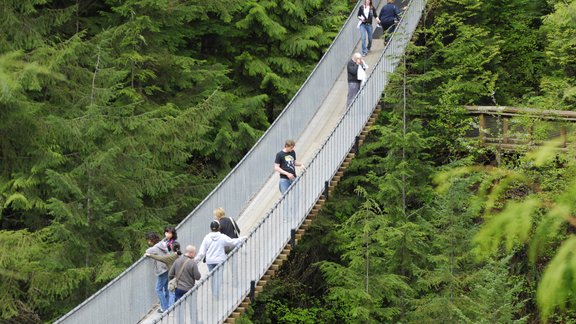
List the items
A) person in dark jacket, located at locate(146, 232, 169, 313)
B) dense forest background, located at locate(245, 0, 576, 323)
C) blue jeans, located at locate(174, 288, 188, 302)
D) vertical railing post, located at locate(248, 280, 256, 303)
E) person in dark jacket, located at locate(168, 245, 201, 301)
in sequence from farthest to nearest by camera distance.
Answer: dense forest background, located at locate(245, 0, 576, 323)
vertical railing post, located at locate(248, 280, 256, 303)
person in dark jacket, located at locate(146, 232, 169, 313)
blue jeans, located at locate(174, 288, 188, 302)
person in dark jacket, located at locate(168, 245, 201, 301)

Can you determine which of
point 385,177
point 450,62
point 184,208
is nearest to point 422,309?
point 385,177

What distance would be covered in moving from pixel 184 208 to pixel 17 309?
5.15m

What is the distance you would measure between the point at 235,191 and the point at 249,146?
555 cm

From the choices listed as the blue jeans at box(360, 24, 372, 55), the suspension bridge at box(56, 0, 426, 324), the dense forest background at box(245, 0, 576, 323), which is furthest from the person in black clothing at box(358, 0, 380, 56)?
the dense forest background at box(245, 0, 576, 323)

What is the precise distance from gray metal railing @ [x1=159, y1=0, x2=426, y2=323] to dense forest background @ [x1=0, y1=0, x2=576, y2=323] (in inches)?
58.9

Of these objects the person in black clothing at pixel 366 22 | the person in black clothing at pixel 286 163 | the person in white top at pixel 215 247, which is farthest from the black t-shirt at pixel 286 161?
the person in black clothing at pixel 366 22

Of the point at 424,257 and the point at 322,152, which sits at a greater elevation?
the point at 322,152

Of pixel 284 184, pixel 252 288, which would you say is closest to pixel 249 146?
pixel 284 184

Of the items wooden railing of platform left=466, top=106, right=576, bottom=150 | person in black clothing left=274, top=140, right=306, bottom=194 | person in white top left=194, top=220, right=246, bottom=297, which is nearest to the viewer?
person in white top left=194, top=220, right=246, bottom=297

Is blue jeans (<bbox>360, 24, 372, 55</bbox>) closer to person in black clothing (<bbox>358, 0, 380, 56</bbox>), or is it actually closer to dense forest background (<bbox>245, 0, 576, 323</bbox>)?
person in black clothing (<bbox>358, 0, 380, 56</bbox>)

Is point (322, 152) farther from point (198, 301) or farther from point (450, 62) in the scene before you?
point (450, 62)

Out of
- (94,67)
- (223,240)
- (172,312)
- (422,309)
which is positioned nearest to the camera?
(172,312)

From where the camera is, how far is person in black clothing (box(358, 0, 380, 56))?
22.6 m

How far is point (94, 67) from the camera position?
69.5 feet
